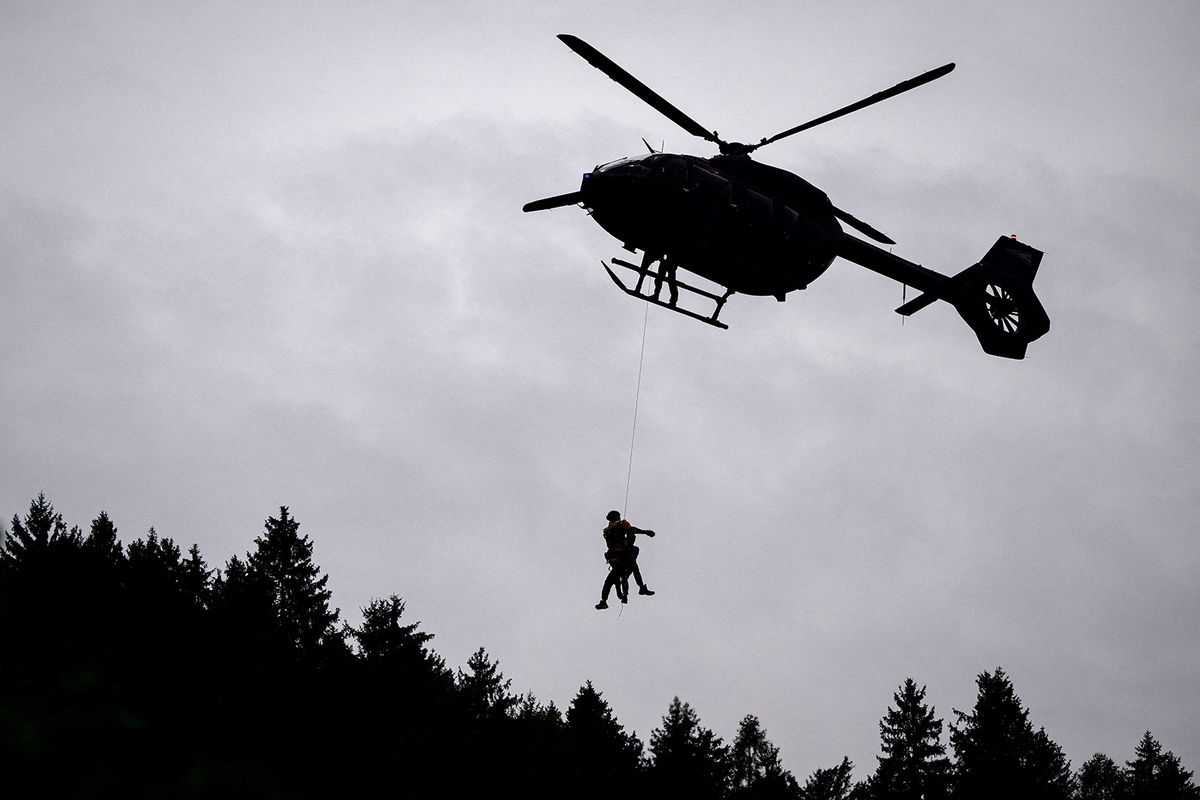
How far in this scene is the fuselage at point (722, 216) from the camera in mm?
20453

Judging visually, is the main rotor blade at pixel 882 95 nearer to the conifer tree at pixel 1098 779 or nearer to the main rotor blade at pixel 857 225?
the main rotor blade at pixel 857 225

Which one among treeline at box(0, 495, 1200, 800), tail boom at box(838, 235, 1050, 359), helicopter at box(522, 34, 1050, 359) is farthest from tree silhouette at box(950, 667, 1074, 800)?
helicopter at box(522, 34, 1050, 359)

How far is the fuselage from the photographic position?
2045 centimetres

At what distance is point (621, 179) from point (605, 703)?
33.7 m

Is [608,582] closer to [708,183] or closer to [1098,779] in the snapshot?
[708,183]

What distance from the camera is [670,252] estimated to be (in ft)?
69.2

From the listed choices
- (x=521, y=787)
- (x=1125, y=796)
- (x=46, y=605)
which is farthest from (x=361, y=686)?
(x=1125, y=796)

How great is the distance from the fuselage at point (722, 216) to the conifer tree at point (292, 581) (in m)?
36.2

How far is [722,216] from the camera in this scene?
2116 centimetres

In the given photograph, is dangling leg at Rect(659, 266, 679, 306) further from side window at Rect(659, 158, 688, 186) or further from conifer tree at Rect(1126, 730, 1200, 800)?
conifer tree at Rect(1126, 730, 1200, 800)

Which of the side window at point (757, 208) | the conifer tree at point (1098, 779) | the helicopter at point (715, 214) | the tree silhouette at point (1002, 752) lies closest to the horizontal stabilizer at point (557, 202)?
the helicopter at point (715, 214)

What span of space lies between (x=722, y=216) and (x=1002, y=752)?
45.0 m

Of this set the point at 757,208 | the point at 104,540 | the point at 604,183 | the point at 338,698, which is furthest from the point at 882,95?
the point at 104,540

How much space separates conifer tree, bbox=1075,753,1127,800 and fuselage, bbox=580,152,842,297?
82.8 metres
